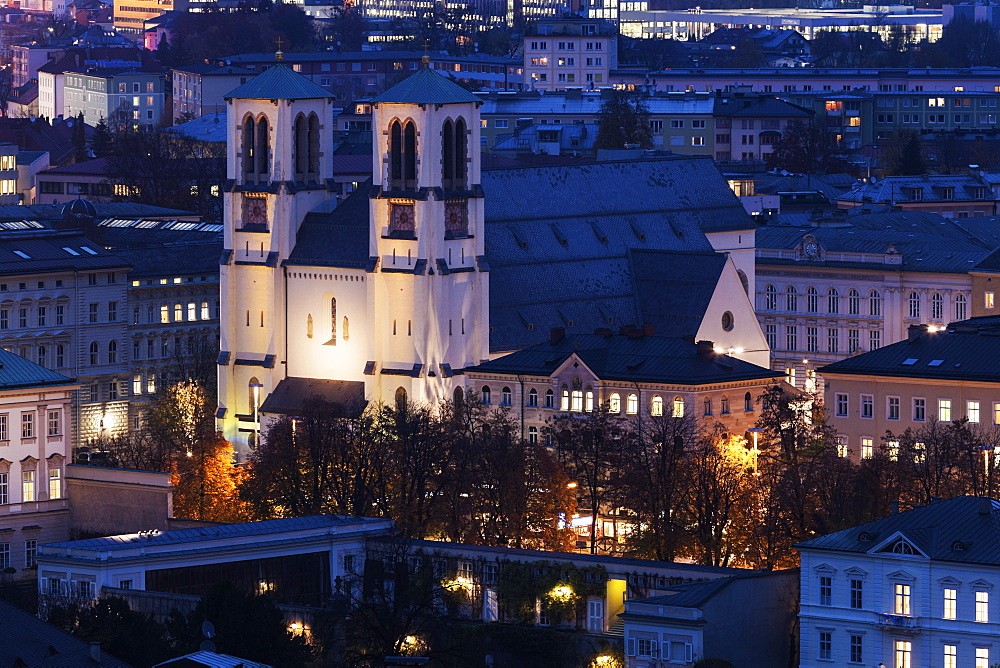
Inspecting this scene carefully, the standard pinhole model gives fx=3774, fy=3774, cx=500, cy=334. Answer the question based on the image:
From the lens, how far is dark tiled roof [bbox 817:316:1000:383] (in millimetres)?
176375

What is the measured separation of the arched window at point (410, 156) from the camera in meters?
194

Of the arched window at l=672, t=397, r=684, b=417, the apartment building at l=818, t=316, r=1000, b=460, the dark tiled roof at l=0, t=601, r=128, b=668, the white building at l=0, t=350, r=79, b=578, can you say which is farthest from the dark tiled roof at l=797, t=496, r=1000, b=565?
the white building at l=0, t=350, r=79, b=578

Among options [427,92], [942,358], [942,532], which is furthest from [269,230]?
[942,532]

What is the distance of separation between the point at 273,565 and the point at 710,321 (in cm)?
4463

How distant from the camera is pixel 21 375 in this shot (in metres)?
181

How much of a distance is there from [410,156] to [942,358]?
3157cm

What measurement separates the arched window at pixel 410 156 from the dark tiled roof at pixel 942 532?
167 feet

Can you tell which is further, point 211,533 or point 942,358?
point 942,358

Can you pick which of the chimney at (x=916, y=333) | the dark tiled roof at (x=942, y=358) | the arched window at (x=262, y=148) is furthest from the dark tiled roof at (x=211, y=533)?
the arched window at (x=262, y=148)

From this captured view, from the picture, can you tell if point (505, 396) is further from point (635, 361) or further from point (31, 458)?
point (31, 458)

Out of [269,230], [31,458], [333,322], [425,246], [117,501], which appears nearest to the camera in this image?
[117,501]

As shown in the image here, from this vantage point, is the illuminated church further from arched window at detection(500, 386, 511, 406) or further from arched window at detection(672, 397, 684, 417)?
arched window at detection(672, 397, 684, 417)

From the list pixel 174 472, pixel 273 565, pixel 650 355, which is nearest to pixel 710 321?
pixel 650 355

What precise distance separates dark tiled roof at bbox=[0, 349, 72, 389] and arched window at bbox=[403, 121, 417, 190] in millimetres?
21942
